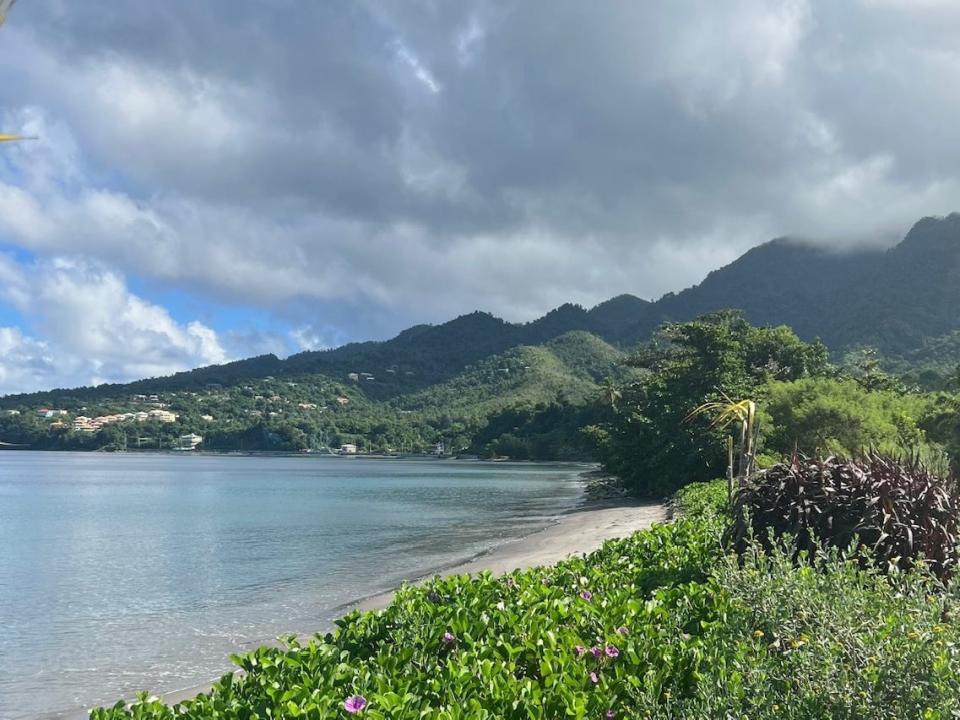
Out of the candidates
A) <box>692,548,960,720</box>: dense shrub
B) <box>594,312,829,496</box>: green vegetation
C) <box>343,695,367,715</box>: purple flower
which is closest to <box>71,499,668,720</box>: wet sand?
<box>594,312,829,496</box>: green vegetation

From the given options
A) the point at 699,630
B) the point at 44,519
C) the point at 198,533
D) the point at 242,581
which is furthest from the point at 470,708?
the point at 44,519

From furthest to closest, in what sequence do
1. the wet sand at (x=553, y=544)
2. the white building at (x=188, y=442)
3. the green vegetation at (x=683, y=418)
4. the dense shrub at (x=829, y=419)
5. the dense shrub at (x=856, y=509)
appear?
the white building at (x=188, y=442)
the green vegetation at (x=683, y=418)
the dense shrub at (x=829, y=419)
the wet sand at (x=553, y=544)
the dense shrub at (x=856, y=509)

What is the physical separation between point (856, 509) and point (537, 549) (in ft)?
46.5

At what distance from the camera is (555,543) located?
70.6ft

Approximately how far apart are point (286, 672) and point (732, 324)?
198 ft

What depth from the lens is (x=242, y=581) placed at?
19.0m

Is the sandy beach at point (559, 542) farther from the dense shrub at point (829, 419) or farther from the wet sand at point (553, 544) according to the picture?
the dense shrub at point (829, 419)

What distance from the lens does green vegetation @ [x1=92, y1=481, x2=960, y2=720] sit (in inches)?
124

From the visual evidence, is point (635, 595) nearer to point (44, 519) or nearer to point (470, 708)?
point (470, 708)

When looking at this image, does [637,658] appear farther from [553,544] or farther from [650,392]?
[650,392]

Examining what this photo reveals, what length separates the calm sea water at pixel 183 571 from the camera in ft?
38.5

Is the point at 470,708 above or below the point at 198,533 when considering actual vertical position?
above

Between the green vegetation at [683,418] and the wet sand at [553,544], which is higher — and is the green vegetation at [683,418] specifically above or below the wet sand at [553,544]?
above

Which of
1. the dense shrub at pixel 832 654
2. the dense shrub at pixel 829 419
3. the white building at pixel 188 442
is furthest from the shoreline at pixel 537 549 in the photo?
the white building at pixel 188 442
